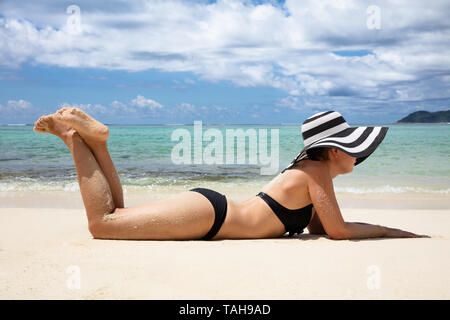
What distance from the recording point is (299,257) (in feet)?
10.0

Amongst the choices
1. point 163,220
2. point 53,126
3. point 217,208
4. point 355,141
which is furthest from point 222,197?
point 53,126

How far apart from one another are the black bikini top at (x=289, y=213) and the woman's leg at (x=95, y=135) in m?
1.25

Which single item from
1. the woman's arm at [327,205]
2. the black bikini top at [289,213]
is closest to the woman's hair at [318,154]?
the woman's arm at [327,205]

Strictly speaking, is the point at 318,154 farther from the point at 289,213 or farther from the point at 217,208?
the point at 217,208

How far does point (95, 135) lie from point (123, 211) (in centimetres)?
68

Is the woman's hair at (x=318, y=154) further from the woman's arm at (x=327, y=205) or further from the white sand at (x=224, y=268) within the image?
the white sand at (x=224, y=268)

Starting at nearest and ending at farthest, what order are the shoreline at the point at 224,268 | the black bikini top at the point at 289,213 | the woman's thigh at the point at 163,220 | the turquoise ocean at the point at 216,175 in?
the shoreline at the point at 224,268 → the woman's thigh at the point at 163,220 → the black bikini top at the point at 289,213 → the turquoise ocean at the point at 216,175

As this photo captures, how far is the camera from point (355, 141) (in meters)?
3.56

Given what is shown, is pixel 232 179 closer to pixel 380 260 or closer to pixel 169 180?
pixel 169 180

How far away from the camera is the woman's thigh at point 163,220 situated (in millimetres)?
3516
